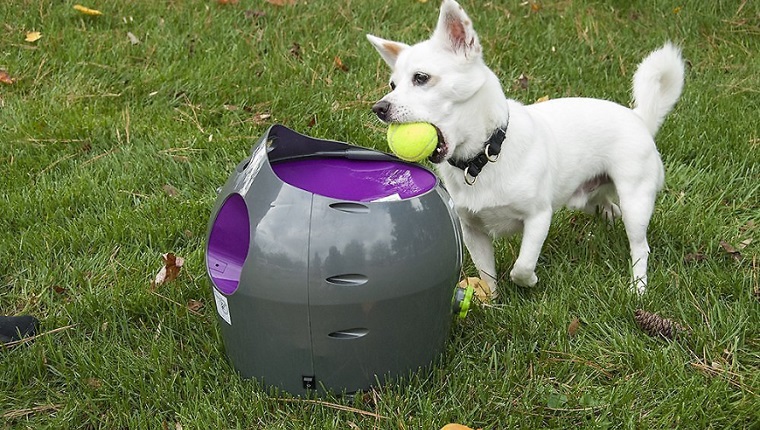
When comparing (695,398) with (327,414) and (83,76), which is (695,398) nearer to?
(327,414)

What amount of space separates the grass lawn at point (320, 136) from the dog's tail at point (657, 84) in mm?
445

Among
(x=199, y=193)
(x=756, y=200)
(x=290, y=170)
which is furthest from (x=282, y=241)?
(x=756, y=200)

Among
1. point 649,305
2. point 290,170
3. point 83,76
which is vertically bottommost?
point 83,76

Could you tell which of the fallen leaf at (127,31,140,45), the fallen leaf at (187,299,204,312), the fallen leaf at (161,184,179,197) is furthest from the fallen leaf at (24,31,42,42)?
the fallen leaf at (187,299,204,312)

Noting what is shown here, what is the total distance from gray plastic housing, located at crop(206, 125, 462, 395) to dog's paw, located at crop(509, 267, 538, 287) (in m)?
0.49

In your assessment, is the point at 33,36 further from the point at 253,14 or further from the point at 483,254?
the point at 483,254

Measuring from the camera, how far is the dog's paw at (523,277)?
271 cm

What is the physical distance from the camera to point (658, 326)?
2.50m

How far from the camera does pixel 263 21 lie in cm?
530

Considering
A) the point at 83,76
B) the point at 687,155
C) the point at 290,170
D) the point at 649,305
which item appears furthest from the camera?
the point at 83,76

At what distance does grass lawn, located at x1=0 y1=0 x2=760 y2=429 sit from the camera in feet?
7.41

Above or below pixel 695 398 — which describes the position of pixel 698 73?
below

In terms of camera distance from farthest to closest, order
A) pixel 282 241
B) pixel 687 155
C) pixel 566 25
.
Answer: pixel 566 25 < pixel 687 155 < pixel 282 241

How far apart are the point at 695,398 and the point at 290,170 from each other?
1.32 metres
